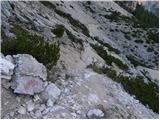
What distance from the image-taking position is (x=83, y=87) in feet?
39.2

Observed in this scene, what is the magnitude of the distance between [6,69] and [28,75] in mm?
695

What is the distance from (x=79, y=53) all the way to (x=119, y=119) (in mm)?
6790

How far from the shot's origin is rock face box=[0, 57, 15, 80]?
10461 millimetres

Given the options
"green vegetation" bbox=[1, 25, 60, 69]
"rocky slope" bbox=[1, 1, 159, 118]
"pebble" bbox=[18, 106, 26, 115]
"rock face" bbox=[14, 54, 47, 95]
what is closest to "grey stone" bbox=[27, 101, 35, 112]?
"rocky slope" bbox=[1, 1, 159, 118]

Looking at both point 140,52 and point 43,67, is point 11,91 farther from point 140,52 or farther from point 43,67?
point 140,52

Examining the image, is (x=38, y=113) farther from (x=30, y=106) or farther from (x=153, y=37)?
(x=153, y=37)

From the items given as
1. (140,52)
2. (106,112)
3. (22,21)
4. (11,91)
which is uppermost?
(106,112)

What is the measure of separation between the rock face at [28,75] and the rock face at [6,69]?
184 mm

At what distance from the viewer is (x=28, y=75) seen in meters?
10.6

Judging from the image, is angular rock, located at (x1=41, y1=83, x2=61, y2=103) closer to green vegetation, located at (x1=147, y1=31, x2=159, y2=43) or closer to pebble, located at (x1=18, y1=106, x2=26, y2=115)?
pebble, located at (x1=18, y1=106, x2=26, y2=115)

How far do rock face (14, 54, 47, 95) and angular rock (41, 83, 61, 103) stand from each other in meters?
0.20

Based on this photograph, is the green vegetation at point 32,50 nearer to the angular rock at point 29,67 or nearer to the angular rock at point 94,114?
the angular rock at point 29,67

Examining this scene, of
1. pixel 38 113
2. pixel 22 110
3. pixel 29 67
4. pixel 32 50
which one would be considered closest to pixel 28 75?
pixel 29 67

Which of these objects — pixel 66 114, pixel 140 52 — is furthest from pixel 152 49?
pixel 66 114
